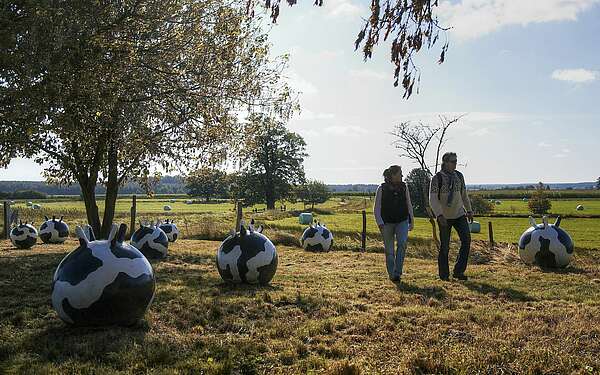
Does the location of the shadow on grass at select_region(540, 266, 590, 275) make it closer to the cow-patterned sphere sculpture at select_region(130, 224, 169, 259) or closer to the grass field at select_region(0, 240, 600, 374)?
the grass field at select_region(0, 240, 600, 374)

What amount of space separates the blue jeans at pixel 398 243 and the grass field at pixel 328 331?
13.3 inches

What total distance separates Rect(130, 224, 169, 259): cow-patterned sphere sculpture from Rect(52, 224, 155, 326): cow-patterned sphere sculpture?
29.6 ft

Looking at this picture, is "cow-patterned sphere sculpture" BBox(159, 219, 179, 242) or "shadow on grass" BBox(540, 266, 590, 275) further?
"cow-patterned sphere sculpture" BBox(159, 219, 179, 242)

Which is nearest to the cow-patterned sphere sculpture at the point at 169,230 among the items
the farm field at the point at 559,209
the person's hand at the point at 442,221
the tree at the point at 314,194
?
the person's hand at the point at 442,221

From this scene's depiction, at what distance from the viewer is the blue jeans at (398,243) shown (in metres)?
9.62

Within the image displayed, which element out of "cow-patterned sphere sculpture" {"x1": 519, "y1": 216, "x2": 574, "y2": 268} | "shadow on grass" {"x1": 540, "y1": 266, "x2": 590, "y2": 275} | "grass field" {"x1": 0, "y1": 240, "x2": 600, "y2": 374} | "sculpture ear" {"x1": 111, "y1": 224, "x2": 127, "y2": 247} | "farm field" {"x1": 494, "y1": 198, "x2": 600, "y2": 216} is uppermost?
"sculpture ear" {"x1": 111, "y1": 224, "x2": 127, "y2": 247}

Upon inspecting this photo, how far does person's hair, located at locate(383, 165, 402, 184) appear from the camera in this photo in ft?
31.8

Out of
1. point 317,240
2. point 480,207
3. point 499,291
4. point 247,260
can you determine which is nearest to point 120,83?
point 247,260

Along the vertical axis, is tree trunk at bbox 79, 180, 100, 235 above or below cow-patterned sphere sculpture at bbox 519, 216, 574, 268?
above

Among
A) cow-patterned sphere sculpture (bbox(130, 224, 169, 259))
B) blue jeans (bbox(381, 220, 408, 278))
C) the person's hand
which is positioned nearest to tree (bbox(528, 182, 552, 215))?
cow-patterned sphere sculpture (bbox(130, 224, 169, 259))

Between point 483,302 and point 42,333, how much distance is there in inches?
236

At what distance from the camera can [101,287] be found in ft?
18.7

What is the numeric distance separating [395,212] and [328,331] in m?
4.16

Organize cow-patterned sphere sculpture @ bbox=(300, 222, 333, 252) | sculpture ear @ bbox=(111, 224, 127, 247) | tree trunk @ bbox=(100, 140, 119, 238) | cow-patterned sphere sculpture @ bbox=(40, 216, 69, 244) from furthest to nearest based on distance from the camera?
cow-patterned sphere sculpture @ bbox=(40, 216, 69, 244), cow-patterned sphere sculpture @ bbox=(300, 222, 333, 252), tree trunk @ bbox=(100, 140, 119, 238), sculpture ear @ bbox=(111, 224, 127, 247)
